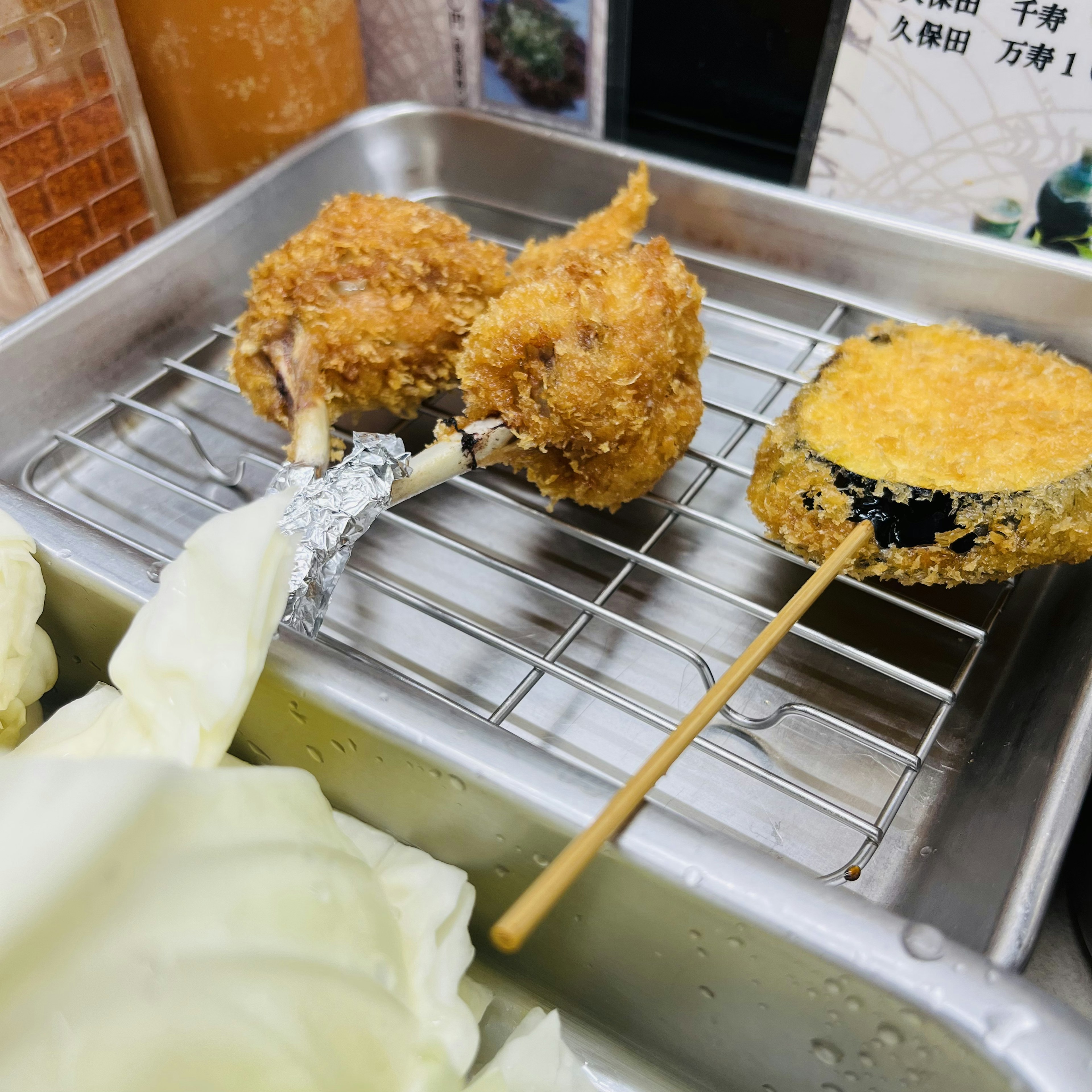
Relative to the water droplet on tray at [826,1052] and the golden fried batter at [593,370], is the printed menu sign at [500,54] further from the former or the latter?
the water droplet on tray at [826,1052]

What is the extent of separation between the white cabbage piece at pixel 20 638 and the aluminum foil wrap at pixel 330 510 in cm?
30

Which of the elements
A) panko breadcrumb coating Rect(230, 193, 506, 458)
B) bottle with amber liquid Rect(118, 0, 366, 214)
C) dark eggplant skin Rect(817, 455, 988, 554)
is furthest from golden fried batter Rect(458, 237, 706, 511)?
bottle with amber liquid Rect(118, 0, 366, 214)

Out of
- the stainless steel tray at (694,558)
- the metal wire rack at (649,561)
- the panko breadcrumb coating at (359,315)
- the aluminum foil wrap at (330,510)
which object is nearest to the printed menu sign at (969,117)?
the stainless steel tray at (694,558)

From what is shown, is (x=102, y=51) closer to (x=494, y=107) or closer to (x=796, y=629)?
(x=494, y=107)

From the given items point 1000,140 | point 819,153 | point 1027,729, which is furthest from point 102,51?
point 1027,729

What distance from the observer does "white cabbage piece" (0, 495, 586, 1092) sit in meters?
0.77

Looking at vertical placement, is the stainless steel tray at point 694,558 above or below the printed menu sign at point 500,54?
below

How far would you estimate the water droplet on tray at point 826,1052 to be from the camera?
87 centimetres

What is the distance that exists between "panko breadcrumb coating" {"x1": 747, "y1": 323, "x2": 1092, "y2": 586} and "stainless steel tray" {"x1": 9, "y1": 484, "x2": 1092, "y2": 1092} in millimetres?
585

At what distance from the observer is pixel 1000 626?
1.50 meters

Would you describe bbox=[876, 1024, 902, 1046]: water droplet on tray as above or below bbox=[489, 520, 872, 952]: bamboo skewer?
below

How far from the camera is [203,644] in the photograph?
0.95 m

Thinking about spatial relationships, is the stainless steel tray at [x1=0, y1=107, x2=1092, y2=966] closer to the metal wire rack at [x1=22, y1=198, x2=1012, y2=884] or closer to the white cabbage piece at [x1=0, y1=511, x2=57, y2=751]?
the metal wire rack at [x1=22, y1=198, x2=1012, y2=884]

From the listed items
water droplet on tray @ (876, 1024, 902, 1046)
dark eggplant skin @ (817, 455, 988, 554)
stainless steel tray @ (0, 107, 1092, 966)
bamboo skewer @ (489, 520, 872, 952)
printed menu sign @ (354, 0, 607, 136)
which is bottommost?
stainless steel tray @ (0, 107, 1092, 966)
